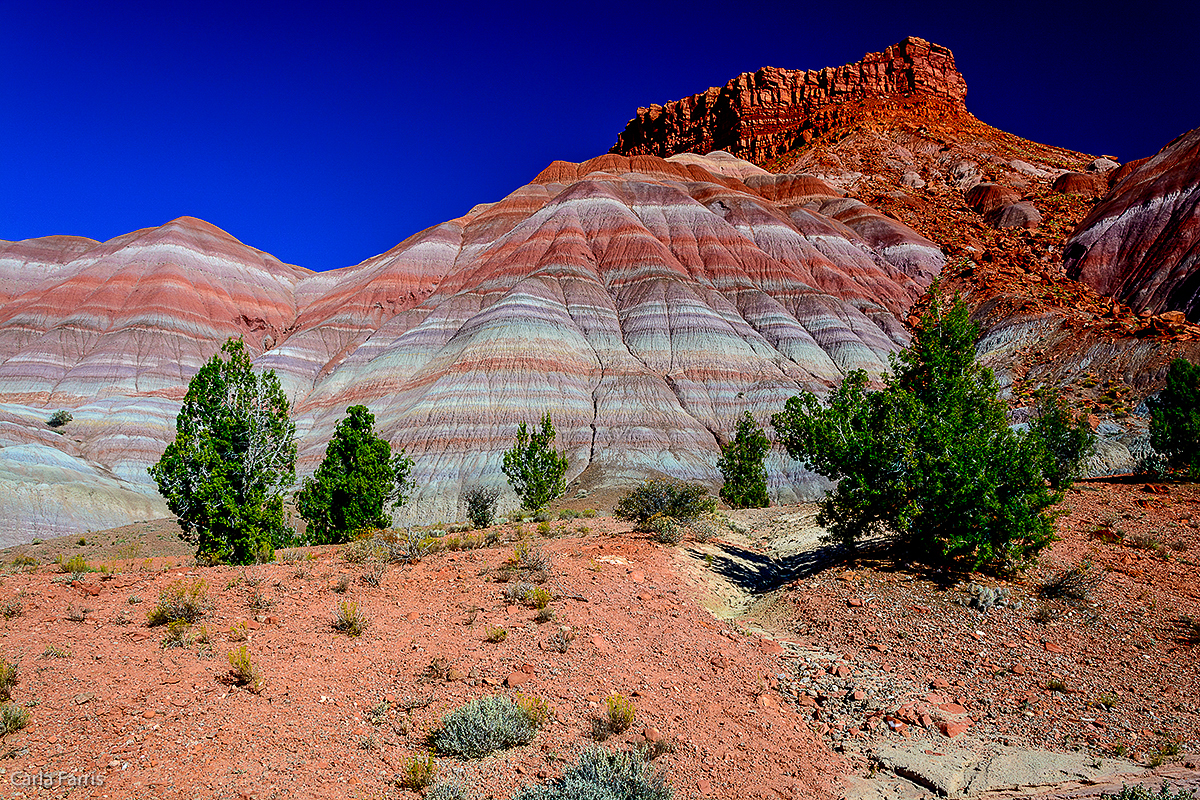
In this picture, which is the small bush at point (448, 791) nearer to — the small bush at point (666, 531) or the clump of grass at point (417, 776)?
the clump of grass at point (417, 776)

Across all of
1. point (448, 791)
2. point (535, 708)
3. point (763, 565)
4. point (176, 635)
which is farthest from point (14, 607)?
point (763, 565)

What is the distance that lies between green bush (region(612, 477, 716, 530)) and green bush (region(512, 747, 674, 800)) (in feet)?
33.4

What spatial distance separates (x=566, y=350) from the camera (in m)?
61.6

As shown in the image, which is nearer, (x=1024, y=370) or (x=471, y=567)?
(x=471, y=567)

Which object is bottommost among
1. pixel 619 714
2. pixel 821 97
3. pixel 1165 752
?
pixel 1165 752

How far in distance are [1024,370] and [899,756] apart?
60.6 m

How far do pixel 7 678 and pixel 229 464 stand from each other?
11731mm

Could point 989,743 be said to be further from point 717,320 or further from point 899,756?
point 717,320

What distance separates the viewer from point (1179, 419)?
76.3 feet

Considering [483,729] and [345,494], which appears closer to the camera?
[483,729]

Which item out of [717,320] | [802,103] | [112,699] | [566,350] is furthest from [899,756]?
[802,103]

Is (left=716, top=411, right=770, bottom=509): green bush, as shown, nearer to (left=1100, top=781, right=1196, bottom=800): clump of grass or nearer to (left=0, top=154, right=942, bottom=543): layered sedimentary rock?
(left=0, top=154, right=942, bottom=543): layered sedimentary rock

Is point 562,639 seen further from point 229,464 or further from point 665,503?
point 229,464

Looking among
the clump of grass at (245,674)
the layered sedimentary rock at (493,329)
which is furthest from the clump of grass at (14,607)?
the layered sedimentary rock at (493,329)
